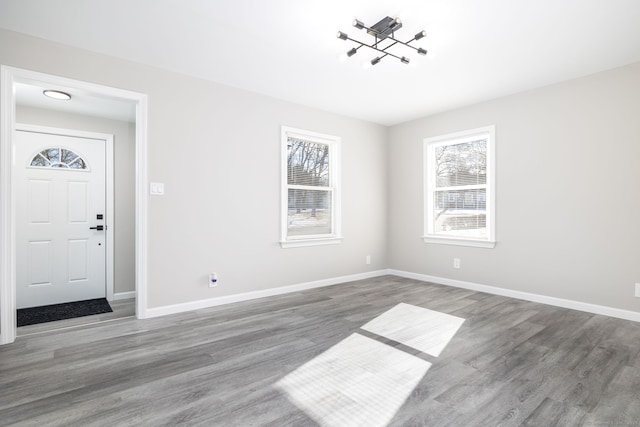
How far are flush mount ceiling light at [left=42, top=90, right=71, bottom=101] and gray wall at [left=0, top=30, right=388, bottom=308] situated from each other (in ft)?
2.13

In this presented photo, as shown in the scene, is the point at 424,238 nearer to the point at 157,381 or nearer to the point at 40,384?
the point at 157,381

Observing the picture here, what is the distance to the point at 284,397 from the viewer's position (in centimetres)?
190

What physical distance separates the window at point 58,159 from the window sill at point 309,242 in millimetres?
2752

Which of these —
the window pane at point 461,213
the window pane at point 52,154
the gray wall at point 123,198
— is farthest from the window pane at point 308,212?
the window pane at point 52,154

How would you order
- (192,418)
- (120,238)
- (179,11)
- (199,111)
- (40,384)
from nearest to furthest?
1. (192,418)
2. (40,384)
3. (179,11)
4. (199,111)
5. (120,238)

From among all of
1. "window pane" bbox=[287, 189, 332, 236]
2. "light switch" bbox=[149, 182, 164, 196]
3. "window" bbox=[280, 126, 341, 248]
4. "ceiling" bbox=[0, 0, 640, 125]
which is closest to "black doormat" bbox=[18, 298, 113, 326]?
"light switch" bbox=[149, 182, 164, 196]

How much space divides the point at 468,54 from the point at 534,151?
1.62 meters

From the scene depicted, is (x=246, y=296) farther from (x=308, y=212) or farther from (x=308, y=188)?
(x=308, y=188)

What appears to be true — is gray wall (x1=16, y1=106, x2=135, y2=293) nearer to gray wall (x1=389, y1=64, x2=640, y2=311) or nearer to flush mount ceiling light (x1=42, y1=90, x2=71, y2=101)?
flush mount ceiling light (x1=42, y1=90, x2=71, y2=101)

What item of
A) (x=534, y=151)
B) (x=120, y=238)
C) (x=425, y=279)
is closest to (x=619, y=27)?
(x=534, y=151)

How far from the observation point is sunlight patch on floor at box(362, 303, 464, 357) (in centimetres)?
268

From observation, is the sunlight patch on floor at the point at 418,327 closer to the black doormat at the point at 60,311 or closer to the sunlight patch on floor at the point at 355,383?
the sunlight patch on floor at the point at 355,383

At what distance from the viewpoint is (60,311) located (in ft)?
12.2

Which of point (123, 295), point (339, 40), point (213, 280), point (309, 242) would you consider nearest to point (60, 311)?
point (123, 295)
